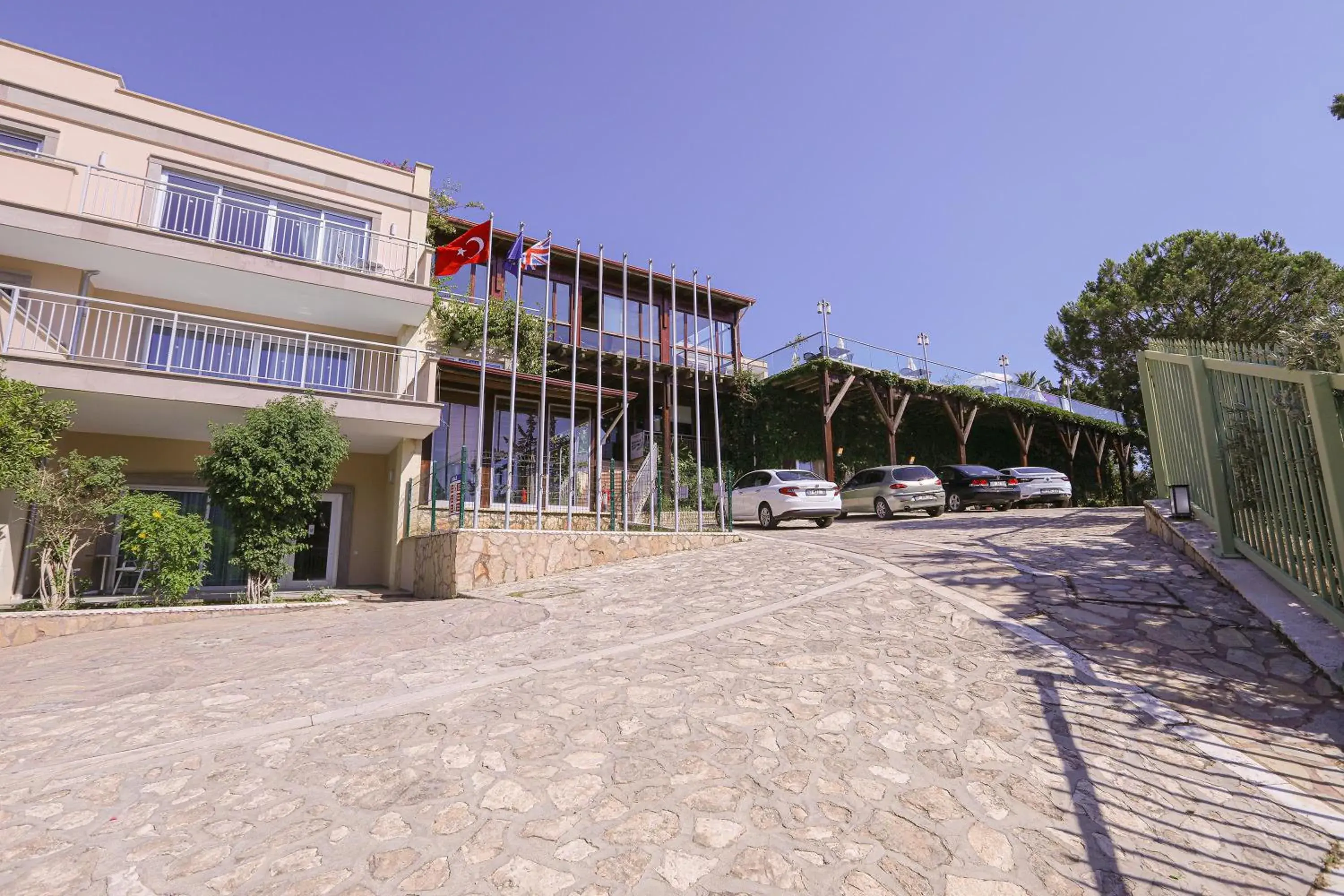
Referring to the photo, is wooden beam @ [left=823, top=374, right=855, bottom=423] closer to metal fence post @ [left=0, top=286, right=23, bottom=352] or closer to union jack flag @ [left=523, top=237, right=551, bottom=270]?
union jack flag @ [left=523, top=237, right=551, bottom=270]

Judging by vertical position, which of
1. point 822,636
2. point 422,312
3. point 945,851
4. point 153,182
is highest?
point 153,182

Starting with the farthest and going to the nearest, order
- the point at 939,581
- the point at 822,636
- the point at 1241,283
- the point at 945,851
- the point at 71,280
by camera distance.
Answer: the point at 1241,283 → the point at 71,280 → the point at 939,581 → the point at 822,636 → the point at 945,851

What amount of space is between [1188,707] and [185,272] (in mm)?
14700

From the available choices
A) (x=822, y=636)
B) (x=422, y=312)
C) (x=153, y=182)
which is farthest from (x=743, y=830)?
(x=153, y=182)

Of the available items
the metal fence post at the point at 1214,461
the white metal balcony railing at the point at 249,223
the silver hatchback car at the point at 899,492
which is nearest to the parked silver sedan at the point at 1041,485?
the silver hatchback car at the point at 899,492

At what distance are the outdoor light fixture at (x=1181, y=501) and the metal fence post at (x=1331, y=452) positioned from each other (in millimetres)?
4028

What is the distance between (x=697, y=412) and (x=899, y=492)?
19.4 feet

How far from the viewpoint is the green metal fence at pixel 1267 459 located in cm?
414

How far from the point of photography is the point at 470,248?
13.9 metres

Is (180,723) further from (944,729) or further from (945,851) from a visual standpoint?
(944,729)

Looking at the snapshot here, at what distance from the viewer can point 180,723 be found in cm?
384

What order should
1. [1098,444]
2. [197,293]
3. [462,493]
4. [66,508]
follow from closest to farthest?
[66,508]
[197,293]
[462,493]
[1098,444]

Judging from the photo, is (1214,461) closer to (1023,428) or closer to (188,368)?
(188,368)

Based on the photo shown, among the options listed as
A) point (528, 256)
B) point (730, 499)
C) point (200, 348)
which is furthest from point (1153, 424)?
point (200, 348)
